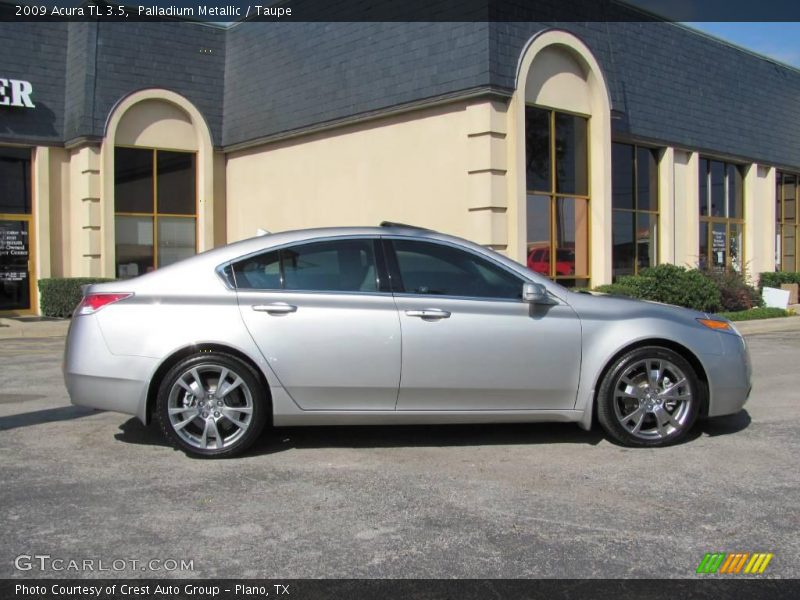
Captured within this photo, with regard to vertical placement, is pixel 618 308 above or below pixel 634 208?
below

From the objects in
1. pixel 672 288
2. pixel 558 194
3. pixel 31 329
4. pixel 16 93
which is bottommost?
pixel 31 329

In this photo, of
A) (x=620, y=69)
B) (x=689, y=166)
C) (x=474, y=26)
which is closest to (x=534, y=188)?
(x=474, y=26)

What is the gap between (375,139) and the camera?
1454 centimetres

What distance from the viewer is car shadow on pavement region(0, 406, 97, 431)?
6.36m

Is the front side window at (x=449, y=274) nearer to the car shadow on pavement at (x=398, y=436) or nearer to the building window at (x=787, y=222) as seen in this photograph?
the car shadow on pavement at (x=398, y=436)

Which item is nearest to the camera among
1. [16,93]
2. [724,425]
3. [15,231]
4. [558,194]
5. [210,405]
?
[210,405]

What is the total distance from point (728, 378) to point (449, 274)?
2127 mm

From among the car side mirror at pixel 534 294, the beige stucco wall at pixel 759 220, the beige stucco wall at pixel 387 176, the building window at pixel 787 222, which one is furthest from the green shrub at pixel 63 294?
the building window at pixel 787 222

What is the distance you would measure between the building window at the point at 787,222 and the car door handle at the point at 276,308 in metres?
20.4

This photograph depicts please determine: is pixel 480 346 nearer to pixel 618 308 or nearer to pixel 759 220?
pixel 618 308

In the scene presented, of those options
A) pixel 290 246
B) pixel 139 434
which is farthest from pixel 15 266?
pixel 290 246

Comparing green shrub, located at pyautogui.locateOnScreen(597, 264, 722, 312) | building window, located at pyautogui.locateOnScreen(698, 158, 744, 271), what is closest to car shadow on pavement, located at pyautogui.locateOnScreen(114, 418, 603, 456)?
green shrub, located at pyautogui.locateOnScreen(597, 264, 722, 312)

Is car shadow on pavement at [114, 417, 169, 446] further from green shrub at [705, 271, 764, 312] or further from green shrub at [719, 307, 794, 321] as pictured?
green shrub at [705, 271, 764, 312]

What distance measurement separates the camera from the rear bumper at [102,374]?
207 inches
